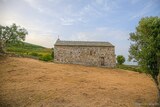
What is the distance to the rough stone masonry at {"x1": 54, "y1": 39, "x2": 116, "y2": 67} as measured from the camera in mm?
36281

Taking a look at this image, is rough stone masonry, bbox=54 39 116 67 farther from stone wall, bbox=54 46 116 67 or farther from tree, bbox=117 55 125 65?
tree, bbox=117 55 125 65

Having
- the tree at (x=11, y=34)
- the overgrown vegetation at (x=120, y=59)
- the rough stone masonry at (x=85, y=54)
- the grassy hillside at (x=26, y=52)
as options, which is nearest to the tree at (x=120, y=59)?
the overgrown vegetation at (x=120, y=59)

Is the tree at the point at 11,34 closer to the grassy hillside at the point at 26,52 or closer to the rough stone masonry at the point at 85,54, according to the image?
the grassy hillside at the point at 26,52

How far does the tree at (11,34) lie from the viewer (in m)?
30.5

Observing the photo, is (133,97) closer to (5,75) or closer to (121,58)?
(5,75)

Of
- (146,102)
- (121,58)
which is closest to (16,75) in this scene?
(146,102)

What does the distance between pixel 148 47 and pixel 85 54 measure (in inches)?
891

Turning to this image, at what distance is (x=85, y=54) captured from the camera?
36.6 metres

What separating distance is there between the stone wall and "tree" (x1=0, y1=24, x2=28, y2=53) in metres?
8.27

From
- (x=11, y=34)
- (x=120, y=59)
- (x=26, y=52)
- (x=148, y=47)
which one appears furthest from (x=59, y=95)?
(x=26, y=52)

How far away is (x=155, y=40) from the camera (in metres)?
14.3

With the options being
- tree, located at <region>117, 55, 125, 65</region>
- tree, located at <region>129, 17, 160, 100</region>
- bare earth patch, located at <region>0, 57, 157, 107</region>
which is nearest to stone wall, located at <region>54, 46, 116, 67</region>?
tree, located at <region>117, 55, 125, 65</region>

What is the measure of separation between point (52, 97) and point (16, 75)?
323 inches

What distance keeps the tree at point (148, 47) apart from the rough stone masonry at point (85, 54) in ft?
67.5
